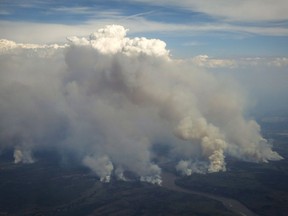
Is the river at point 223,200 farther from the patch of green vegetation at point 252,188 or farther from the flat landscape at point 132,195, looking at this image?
the patch of green vegetation at point 252,188

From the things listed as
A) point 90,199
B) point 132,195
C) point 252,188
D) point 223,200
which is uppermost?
point 252,188

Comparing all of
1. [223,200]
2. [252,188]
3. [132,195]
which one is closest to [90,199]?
[132,195]

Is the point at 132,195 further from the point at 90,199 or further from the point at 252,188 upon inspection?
the point at 252,188

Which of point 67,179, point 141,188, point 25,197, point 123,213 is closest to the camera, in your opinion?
point 123,213

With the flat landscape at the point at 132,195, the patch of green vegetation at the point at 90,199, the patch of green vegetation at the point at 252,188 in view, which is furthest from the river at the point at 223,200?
the patch of green vegetation at the point at 90,199

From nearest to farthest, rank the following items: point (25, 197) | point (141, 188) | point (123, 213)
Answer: point (123, 213)
point (25, 197)
point (141, 188)

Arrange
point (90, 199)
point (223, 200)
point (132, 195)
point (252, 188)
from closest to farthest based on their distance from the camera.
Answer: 1. point (90, 199)
2. point (132, 195)
3. point (223, 200)
4. point (252, 188)

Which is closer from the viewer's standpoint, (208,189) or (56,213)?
A: (56,213)

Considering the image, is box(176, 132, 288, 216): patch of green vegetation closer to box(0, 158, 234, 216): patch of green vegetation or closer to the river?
the river

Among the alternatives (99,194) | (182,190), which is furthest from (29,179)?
(182,190)

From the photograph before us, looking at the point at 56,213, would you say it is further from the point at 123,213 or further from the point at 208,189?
the point at 208,189

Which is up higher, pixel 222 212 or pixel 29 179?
pixel 222 212
